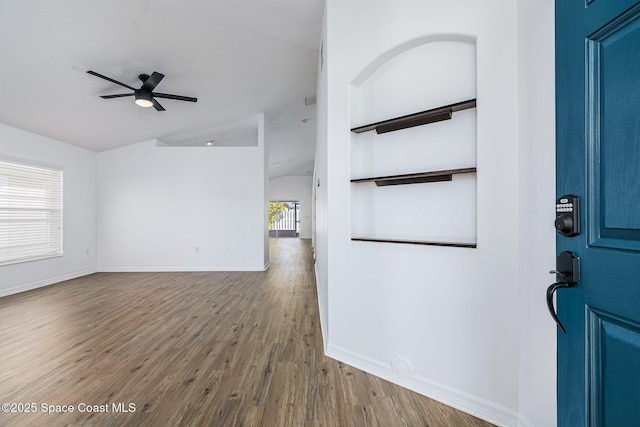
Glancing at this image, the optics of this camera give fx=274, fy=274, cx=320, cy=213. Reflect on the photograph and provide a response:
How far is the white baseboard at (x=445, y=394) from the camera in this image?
144 cm

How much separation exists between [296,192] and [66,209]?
32.4 ft

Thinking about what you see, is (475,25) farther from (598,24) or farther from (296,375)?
(296,375)

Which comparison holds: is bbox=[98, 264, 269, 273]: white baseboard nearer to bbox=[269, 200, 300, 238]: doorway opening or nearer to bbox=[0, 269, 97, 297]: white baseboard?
bbox=[0, 269, 97, 297]: white baseboard

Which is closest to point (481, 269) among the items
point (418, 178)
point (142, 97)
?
point (418, 178)

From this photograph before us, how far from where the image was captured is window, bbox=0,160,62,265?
4.06m

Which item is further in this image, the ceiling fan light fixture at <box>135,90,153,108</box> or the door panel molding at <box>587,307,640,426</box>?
the ceiling fan light fixture at <box>135,90,153,108</box>

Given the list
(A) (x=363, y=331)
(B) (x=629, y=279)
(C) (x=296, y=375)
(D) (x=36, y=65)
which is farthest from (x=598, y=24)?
(D) (x=36, y=65)

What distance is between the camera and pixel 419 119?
1.73 metres

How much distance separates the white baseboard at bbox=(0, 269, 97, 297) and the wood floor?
0.66 m

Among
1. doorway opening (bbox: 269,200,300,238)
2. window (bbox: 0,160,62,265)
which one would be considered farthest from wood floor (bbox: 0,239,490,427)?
doorway opening (bbox: 269,200,300,238)

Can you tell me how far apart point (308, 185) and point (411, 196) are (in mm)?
12604

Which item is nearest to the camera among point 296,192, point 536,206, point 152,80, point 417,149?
point 536,206

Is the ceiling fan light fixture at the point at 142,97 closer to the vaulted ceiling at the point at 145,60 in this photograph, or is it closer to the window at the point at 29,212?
the vaulted ceiling at the point at 145,60

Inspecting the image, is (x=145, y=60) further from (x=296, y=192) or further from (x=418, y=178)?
(x=296, y=192)
